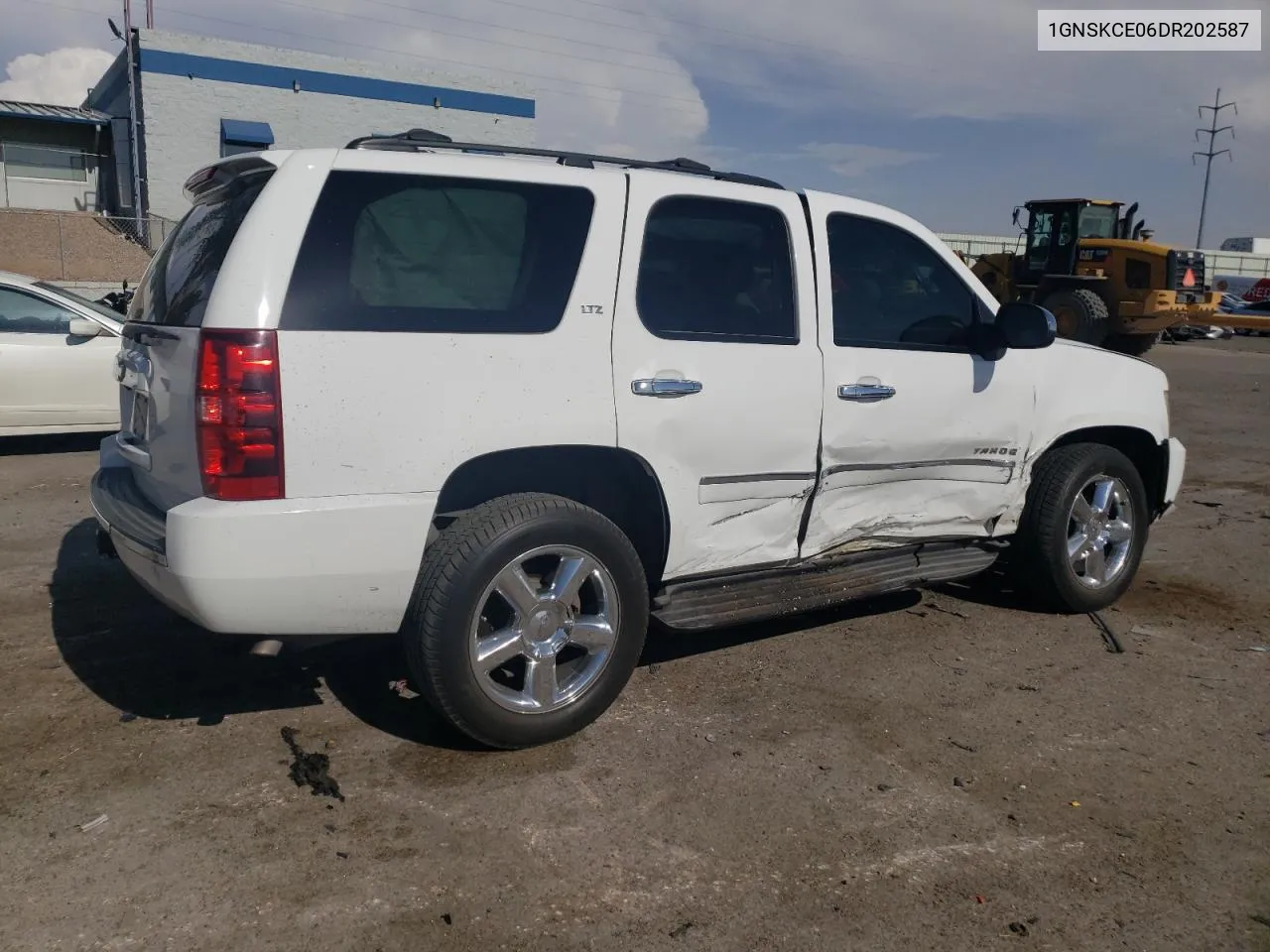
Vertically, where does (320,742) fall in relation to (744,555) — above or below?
below

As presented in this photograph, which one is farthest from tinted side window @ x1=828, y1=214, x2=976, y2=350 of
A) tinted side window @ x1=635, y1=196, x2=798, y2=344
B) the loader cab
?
the loader cab

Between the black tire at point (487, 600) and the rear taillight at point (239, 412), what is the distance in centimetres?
63

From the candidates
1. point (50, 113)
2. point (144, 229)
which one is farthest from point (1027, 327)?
point (50, 113)

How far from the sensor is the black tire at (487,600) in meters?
3.49

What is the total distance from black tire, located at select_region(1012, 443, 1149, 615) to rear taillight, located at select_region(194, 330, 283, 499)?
365 centimetres

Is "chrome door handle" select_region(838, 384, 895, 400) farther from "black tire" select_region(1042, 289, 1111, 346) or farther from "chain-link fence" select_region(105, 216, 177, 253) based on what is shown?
"chain-link fence" select_region(105, 216, 177, 253)

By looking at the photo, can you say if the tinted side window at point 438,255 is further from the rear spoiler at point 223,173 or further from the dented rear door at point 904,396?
the dented rear door at point 904,396

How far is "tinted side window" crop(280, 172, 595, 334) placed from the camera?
3.37 m

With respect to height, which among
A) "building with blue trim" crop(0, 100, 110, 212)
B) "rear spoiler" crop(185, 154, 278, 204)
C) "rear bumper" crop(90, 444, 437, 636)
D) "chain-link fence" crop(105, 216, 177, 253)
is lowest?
"rear bumper" crop(90, 444, 437, 636)

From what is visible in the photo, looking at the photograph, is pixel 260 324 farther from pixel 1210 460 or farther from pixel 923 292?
pixel 1210 460

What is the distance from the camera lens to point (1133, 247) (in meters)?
21.3

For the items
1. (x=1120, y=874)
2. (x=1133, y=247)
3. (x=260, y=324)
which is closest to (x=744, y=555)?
(x=1120, y=874)

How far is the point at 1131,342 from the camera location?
2241cm

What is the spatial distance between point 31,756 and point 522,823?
1.71 metres
